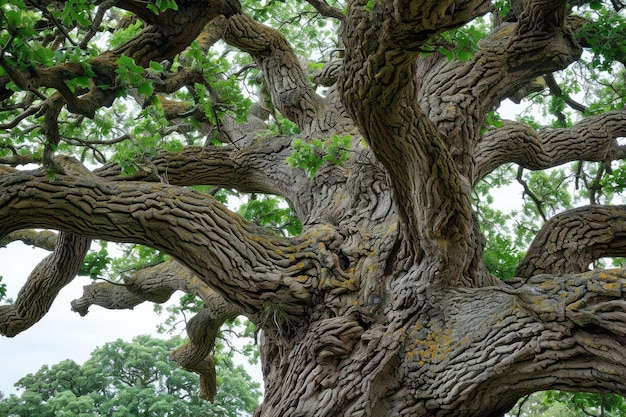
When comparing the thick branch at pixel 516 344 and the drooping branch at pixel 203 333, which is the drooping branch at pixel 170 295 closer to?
the drooping branch at pixel 203 333

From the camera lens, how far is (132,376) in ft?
57.1

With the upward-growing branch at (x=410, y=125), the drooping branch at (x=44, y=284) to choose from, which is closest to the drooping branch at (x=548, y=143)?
the upward-growing branch at (x=410, y=125)

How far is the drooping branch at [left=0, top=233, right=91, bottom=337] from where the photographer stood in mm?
6098

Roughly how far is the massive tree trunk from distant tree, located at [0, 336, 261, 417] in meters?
10.1

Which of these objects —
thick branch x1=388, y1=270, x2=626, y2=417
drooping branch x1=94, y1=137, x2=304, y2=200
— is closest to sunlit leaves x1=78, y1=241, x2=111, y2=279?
drooping branch x1=94, y1=137, x2=304, y2=200

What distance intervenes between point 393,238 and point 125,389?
13304 millimetres

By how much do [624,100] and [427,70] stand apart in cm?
315

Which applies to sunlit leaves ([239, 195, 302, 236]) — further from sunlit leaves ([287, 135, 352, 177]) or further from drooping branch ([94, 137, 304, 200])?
sunlit leaves ([287, 135, 352, 177])

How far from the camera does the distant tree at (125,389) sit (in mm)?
15930

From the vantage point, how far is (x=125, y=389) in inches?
643

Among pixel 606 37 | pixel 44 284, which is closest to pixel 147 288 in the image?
pixel 44 284

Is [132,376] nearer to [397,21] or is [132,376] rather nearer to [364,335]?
[364,335]

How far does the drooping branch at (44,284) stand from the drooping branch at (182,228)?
1621 mm

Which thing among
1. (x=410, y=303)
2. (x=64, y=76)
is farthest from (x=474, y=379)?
(x=64, y=76)
